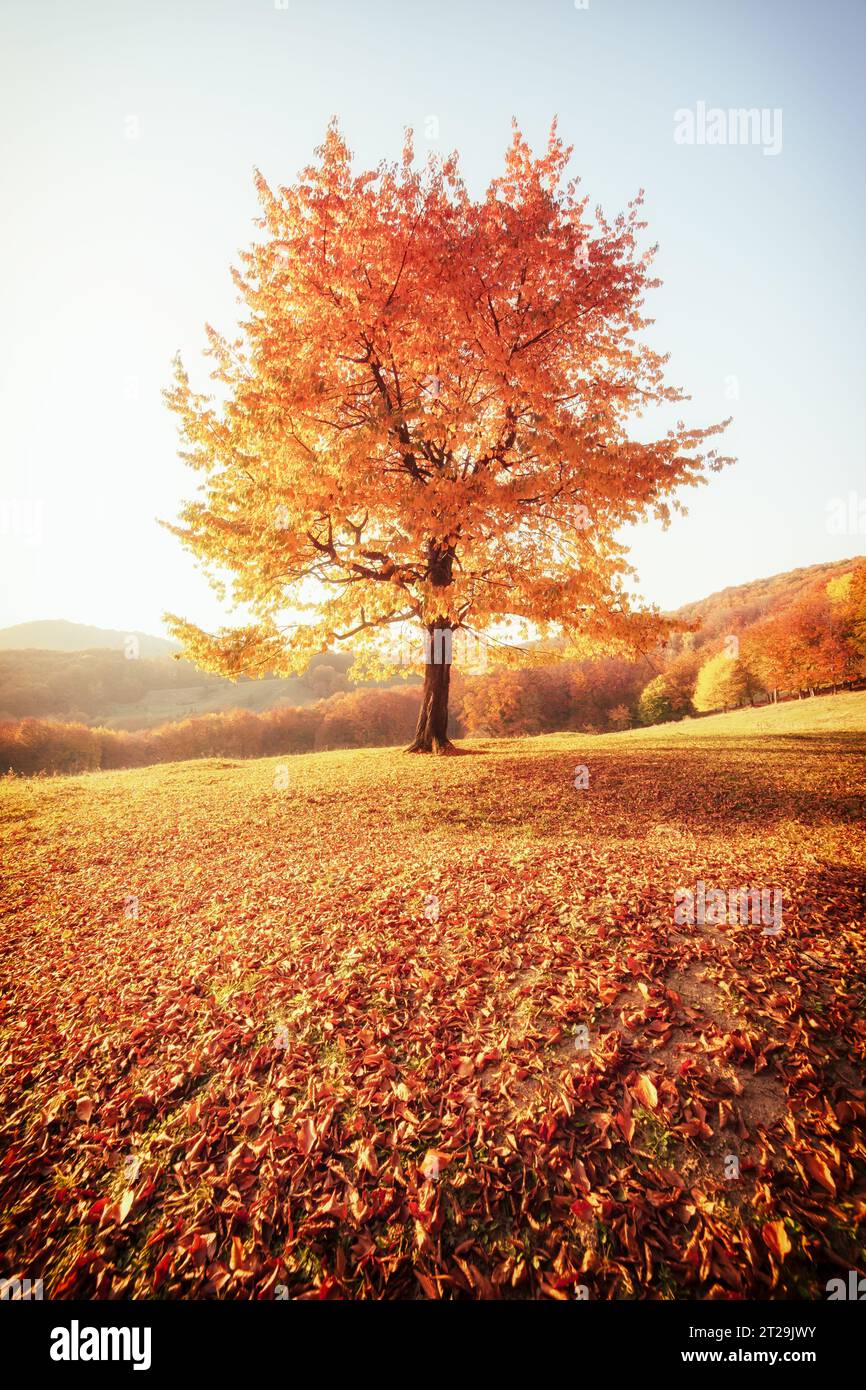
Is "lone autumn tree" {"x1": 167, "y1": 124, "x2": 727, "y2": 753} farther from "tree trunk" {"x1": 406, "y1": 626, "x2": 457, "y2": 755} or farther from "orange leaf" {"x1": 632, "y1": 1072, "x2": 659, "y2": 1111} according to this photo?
"orange leaf" {"x1": 632, "y1": 1072, "x2": 659, "y2": 1111}

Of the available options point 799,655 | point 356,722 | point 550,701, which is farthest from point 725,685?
point 356,722

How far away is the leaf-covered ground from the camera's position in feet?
9.64

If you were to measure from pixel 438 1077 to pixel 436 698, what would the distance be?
1298cm

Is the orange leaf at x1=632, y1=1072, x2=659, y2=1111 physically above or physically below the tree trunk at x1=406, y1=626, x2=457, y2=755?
below

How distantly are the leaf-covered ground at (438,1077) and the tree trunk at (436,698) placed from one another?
28.1ft

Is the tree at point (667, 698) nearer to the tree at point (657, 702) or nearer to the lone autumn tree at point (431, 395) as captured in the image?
the tree at point (657, 702)

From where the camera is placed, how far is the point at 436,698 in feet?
54.5

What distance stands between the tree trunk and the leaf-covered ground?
8559 millimetres

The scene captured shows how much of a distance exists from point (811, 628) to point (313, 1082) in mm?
72419

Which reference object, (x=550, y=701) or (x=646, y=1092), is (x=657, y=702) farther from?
(x=646, y=1092)

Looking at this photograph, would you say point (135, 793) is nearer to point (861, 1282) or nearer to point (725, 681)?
point (861, 1282)

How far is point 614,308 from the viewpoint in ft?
38.1

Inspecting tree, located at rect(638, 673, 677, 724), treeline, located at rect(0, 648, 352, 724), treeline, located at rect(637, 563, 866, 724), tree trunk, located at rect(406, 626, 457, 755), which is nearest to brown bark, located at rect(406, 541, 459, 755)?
tree trunk, located at rect(406, 626, 457, 755)

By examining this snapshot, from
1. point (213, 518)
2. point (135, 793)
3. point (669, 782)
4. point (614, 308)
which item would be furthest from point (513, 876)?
point (614, 308)
